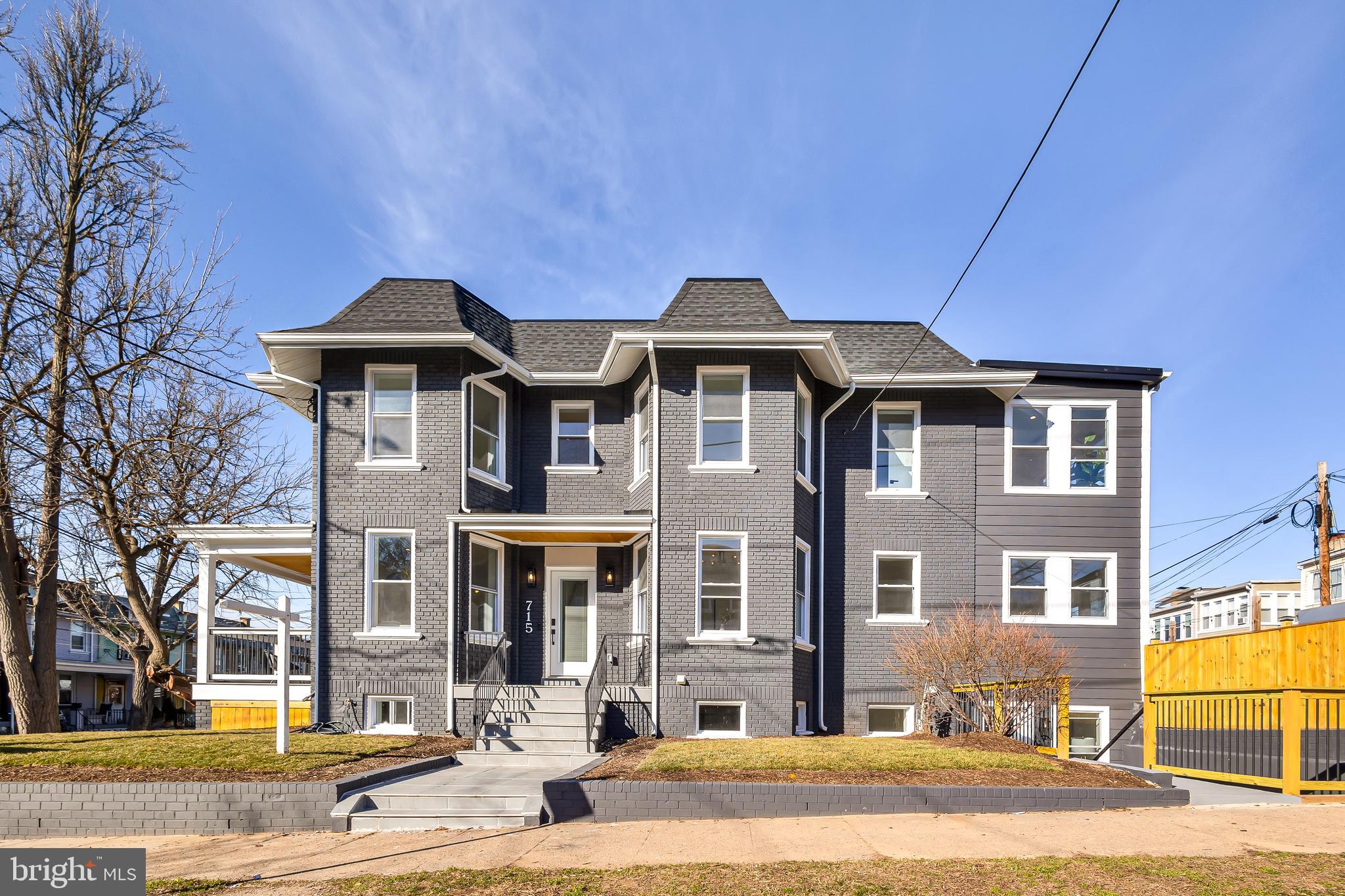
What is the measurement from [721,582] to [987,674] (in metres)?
4.16

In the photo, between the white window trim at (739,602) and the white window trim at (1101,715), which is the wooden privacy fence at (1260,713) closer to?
the white window trim at (1101,715)

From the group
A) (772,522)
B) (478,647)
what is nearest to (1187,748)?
(772,522)

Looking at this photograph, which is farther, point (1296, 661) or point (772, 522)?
point (772, 522)

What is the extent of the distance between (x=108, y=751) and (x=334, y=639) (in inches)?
148

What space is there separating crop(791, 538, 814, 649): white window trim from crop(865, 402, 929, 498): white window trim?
1.79m

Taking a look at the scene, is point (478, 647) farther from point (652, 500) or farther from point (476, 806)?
point (476, 806)

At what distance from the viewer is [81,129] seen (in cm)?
1734

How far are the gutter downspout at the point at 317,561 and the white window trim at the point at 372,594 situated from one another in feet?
2.25

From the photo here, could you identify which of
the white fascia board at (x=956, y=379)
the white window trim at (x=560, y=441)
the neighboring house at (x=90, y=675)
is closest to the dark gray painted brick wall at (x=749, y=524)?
the white window trim at (x=560, y=441)

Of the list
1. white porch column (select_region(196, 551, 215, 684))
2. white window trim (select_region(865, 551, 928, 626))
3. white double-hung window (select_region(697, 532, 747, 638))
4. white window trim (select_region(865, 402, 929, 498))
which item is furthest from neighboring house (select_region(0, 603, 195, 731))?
white window trim (select_region(865, 402, 929, 498))

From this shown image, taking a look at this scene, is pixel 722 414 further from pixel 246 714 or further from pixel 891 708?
pixel 246 714

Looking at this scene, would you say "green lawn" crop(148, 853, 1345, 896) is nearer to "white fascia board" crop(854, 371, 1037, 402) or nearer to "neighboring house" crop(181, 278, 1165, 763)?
"neighboring house" crop(181, 278, 1165, 763)

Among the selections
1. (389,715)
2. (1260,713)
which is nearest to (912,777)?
(1260,713)

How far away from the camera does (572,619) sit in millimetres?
16172
